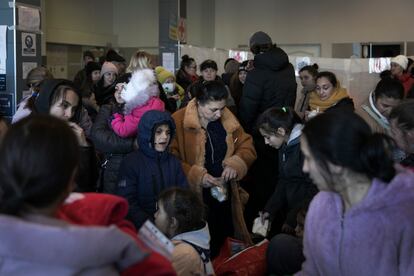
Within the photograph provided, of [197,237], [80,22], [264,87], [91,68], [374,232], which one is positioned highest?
[80,22]

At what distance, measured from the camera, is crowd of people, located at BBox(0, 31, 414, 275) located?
1201 mm

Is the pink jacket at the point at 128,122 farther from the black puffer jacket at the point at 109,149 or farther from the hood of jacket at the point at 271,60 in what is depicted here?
the hood of jacket at the point at 271,60

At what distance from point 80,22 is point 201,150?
7.65 meters

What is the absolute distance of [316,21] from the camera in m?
11.1

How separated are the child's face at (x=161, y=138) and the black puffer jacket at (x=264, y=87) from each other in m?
1.50

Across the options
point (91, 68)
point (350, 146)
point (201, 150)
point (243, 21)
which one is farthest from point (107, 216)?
point (243, 21)

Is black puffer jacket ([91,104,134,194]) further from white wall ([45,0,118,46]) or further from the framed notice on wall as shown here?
white wall ([45,0,118,46])

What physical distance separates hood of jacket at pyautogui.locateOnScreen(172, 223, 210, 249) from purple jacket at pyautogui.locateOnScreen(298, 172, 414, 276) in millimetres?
787

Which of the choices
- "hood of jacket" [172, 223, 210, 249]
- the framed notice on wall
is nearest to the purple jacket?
"hood of jacket" [172, 223, 210, 249]

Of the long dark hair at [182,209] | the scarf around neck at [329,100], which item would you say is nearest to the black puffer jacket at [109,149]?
the long dark hair at [182,209]

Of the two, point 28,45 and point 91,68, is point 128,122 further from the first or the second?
point 91,68

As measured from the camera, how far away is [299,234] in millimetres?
2773

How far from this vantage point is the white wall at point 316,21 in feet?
34.6

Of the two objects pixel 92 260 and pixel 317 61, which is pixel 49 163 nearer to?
pixel 92 260
